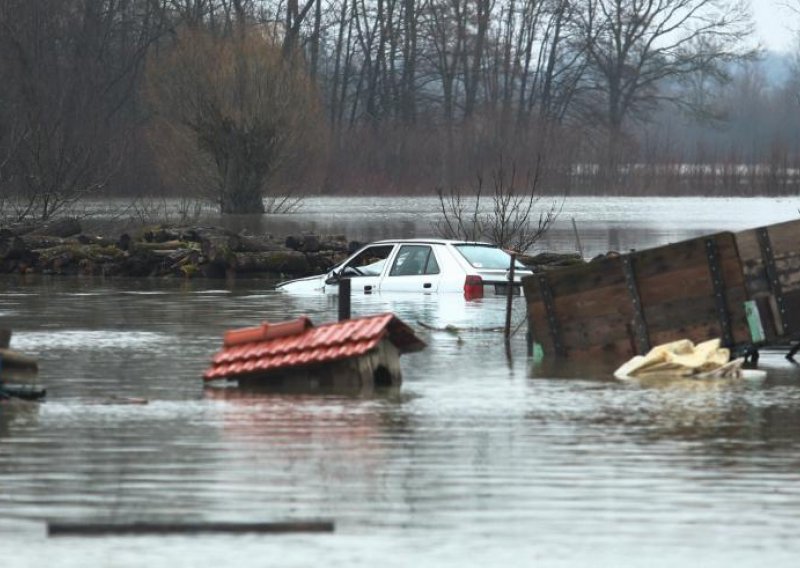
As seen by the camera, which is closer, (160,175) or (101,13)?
(160,175)

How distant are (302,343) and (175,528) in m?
7.11

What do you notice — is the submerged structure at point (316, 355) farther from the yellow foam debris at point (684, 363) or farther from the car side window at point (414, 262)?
the car side window at point (414, 262)

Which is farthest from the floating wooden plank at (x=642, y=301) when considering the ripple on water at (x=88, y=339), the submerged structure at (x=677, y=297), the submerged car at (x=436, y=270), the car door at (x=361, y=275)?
the car door at (x=361, y=275)

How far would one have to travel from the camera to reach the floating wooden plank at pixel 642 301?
18578 mm

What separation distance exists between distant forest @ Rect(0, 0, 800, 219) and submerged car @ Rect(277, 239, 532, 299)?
1520 cm

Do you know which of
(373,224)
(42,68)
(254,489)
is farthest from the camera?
(42,68)

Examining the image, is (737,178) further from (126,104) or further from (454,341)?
(454,341)

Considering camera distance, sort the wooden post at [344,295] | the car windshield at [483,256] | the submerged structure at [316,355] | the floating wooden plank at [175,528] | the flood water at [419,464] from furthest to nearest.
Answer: the car windshield at [483,256] < the wooden post at [344,295] < the submerged structure at [316,355] < the floating wooden plank at [175,528] < the flood water at [419,464]

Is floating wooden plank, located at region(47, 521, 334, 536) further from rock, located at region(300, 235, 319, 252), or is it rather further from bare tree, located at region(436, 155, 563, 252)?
rock, located at region(300, 235, 319, 252)

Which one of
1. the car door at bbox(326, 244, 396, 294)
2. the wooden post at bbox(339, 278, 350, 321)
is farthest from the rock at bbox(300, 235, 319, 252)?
the wooden post at bbox(339, 278, 350, 321)

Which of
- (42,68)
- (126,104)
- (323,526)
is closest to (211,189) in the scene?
(42,68)

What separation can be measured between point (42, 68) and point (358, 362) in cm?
6823

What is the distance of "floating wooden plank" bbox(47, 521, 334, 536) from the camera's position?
9.52 meters

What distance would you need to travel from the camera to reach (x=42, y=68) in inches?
3241
